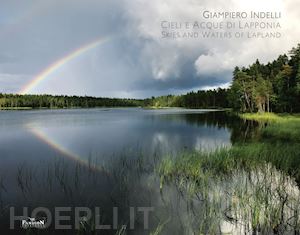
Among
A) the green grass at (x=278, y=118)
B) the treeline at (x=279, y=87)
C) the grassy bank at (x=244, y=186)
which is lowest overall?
the grassy bank at (x=244, y=186)

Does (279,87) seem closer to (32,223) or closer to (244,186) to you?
(244,186)

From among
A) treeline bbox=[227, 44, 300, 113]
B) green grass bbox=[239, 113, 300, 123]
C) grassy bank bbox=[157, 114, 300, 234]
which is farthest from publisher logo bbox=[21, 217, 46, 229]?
treeline bbox=[227, 44, 300, 113]

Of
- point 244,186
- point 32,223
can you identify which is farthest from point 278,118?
point 32,223

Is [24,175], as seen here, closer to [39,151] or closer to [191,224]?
[39,151]

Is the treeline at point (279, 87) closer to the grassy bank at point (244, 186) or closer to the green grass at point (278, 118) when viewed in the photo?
the green grass at point (278, 118)

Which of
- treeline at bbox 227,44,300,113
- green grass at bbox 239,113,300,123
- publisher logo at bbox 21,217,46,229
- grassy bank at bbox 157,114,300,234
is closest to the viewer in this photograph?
grassy bank at bbox 157,114,300,234

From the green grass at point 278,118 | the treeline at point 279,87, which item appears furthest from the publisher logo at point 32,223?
the treeline at point 279,87

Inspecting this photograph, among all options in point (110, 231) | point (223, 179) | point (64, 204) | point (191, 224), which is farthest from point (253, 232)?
point (64, 204)

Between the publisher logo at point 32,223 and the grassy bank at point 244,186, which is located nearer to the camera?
the grassy bank at point 244,186

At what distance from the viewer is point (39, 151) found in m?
23.6

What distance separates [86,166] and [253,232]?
37.3ft

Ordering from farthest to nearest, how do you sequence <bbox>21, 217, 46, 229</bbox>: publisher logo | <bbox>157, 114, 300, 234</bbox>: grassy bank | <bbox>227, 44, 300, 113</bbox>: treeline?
<bbox>227, 44, 300, 113</bbox>: treeline, <bbox>21, 217, 46, 229</bbox>: publisher logo, <bbox>157, 114, 300, 234</bbox>: grassy bank

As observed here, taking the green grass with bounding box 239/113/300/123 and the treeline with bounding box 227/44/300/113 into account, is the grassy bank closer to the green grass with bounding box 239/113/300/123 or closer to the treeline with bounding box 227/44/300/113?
the green grass with bounding box 239/113/300/123

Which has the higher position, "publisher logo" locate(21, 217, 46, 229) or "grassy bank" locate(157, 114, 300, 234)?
"grassy bank" locate(157, 114, 300, 234)
